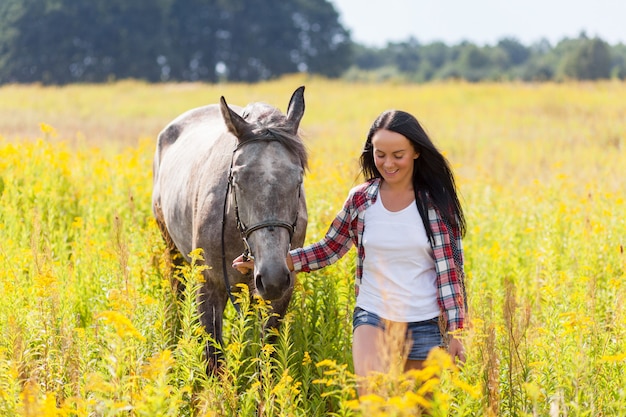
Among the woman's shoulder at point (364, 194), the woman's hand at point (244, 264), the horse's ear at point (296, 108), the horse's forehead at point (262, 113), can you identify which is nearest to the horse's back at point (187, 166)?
the horse's forehead at point (262, 113)

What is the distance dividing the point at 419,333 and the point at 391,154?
0.92m

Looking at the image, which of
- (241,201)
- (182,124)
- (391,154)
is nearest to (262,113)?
(241,201)

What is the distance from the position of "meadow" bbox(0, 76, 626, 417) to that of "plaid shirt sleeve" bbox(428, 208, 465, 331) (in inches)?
4.2

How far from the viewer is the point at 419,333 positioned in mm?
3256

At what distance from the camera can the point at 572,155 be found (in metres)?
12.7

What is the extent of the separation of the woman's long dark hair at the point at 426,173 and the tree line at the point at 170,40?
43.2m

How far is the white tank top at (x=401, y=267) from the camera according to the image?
10.8 feet

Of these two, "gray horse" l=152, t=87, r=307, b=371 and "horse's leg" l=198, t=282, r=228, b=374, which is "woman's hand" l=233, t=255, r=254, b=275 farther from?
"horse's leg" l=198, t=282, r=228, b=374

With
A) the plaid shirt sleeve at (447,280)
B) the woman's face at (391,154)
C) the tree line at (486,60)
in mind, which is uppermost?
the tree line at (486,60)

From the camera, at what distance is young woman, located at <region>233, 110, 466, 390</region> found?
325 centimetres

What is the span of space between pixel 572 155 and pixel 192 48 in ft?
146

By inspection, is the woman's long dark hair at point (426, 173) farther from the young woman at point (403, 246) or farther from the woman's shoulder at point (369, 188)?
the woman's shoulder at point (369, 188)

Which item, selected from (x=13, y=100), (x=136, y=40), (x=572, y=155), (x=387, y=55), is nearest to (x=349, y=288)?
(x=572, y=155)

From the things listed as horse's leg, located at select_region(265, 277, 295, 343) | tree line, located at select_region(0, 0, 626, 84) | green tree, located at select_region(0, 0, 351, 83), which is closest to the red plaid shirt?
horse's leg, located at select_region(265, 277, 295, 343)
